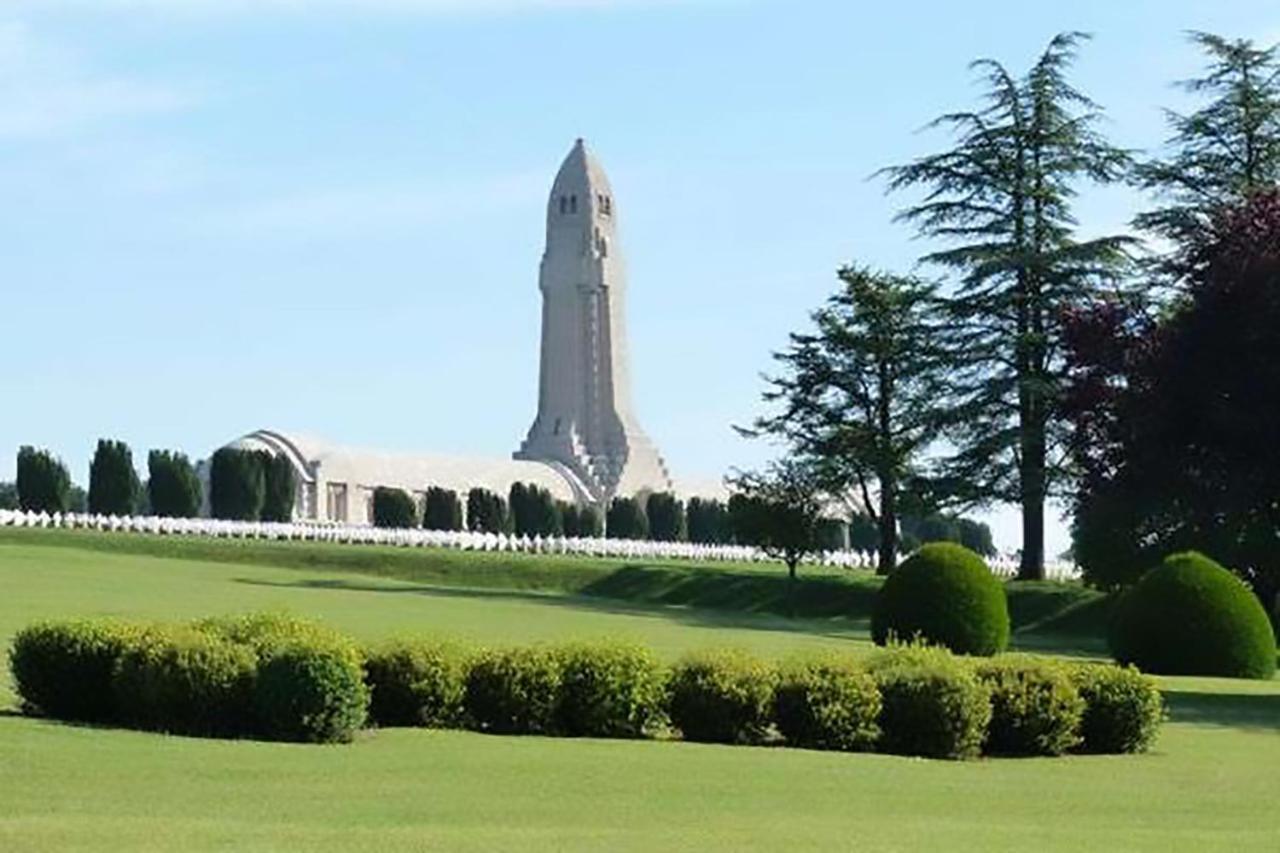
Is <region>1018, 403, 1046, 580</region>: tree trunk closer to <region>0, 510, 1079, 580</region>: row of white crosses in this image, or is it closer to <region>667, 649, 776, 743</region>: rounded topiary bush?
<region>0, 510, 1079, 580</region>: row of white crosses

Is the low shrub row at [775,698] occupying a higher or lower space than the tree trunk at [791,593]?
lower

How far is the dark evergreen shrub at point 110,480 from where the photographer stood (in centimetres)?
5809

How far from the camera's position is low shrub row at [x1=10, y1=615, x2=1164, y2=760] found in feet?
53.9

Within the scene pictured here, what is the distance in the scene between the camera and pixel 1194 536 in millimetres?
36031

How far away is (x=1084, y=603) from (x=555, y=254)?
51.8 meters

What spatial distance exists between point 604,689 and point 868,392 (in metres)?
38.1

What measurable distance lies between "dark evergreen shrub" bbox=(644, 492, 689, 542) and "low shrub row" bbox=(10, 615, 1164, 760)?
6038cm

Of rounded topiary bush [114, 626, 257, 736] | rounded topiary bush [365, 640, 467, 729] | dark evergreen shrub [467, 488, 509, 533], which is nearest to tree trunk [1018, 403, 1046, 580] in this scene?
dark evergreen shrub [467, 488, 509, 533]

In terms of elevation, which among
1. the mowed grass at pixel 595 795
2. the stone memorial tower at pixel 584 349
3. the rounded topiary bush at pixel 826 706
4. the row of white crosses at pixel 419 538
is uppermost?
the stone memorial tower at pixel 584 349

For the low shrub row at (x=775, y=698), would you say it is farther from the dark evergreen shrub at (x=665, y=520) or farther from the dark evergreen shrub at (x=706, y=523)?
the dark evergreen shrub at (x=706, y=523)

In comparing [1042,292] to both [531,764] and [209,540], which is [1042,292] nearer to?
[209,540]

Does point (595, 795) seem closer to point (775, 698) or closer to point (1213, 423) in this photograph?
point (775, 698)

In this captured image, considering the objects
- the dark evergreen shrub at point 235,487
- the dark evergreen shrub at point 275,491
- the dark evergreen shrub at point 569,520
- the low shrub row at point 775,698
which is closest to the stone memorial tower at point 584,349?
the dark evergreen shrub at point 569,520

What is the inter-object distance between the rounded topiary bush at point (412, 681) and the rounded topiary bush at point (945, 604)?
12770mm
